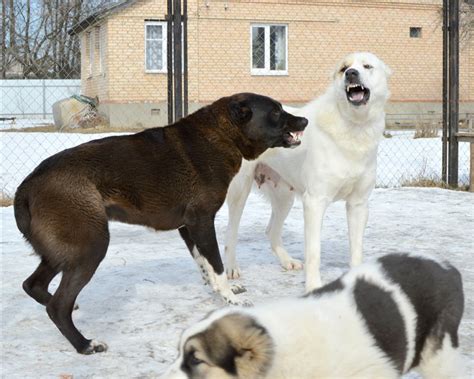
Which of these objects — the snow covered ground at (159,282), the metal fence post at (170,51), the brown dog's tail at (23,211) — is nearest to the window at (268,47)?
the metal fence post at (170,51)

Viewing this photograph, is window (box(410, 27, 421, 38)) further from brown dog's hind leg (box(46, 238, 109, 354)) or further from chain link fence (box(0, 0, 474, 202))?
brown dog's hind leg (box(46, 238, 109, 354))

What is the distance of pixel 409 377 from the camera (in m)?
3.35

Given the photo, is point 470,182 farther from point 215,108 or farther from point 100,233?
point 100,233

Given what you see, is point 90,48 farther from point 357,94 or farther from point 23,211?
point 23,211

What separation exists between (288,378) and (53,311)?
1614 mm

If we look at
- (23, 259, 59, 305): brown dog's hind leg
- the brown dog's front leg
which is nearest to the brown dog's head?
the brown dog's front leg

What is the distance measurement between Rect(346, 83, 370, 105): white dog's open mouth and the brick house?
16.2 m

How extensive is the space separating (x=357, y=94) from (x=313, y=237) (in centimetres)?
102

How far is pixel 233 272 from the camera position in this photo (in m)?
5.38

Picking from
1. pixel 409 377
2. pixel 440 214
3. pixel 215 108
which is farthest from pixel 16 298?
pixel 440 214

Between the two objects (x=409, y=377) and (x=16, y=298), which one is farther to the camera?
(x=16, y=298)

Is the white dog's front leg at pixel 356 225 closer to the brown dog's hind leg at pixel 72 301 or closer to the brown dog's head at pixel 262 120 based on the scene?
the brown dog's head at pixel 262 120

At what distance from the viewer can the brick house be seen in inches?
860

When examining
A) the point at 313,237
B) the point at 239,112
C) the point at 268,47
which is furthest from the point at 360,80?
the point at 268,47
